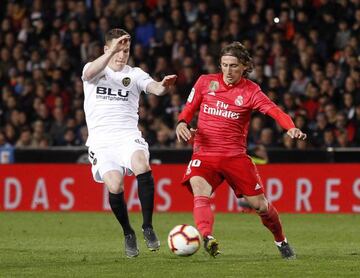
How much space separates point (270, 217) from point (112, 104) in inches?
78.4

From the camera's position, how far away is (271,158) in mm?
19422

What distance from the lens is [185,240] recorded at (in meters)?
10.1

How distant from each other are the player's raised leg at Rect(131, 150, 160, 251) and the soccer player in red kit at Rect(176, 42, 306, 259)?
49cm

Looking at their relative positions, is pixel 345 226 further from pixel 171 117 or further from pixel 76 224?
pixel 171 117

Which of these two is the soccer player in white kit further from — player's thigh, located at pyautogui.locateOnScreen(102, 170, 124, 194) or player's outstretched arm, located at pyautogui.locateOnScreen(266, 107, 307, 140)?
player's outstretched arm, located at pyautogui.locateOnScreen(266, 107, 307, 140)

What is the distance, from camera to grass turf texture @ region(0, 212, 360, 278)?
9727mm

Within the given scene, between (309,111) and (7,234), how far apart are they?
7.83 m

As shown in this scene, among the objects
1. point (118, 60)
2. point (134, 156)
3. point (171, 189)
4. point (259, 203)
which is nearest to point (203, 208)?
point (259, 203)

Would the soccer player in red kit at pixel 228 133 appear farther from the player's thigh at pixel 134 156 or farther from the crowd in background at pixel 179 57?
the crowd in background at pixel 179 57

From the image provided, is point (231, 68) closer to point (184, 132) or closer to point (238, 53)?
point (238, 53)

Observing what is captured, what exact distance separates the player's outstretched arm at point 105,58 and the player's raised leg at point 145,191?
2.93ft

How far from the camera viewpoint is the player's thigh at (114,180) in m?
10.9

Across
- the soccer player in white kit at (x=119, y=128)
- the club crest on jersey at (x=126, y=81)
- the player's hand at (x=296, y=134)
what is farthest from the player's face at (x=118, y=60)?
the player's hand at (x=296, y=134)

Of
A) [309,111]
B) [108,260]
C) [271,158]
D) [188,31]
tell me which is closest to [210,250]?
[108,260]
